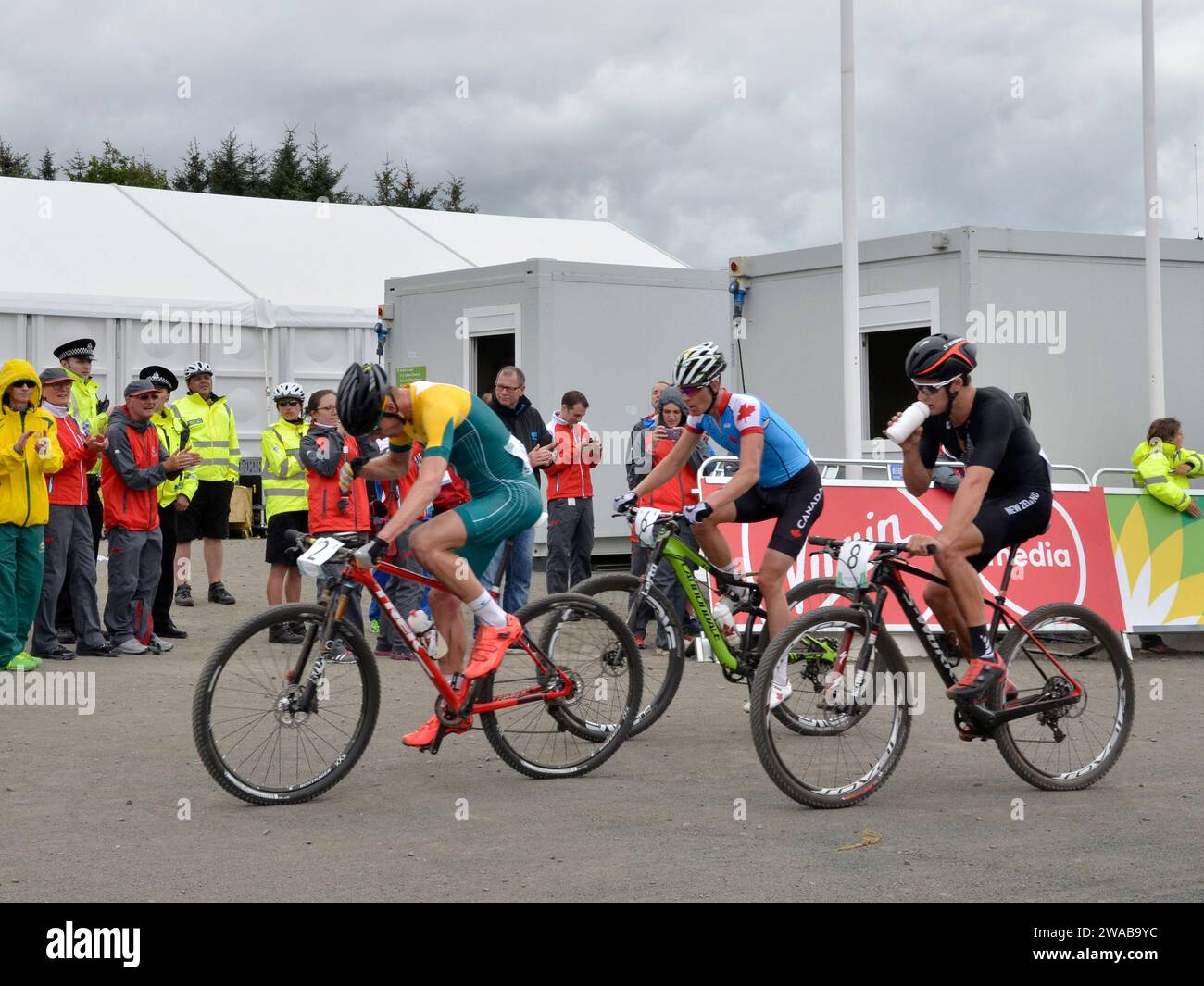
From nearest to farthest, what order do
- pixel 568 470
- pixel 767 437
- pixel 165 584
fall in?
pixel 767 437 < pixel 165 584 < pixel 568 470

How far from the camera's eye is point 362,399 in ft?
21.6

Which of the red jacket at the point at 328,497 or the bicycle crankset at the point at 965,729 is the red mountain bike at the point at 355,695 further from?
the red jacket at the point at 328,497

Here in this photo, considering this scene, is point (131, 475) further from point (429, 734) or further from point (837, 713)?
point (837, 713)

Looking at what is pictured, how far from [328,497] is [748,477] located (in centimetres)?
460

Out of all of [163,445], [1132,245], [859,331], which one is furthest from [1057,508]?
[163,445]

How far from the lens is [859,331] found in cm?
1440

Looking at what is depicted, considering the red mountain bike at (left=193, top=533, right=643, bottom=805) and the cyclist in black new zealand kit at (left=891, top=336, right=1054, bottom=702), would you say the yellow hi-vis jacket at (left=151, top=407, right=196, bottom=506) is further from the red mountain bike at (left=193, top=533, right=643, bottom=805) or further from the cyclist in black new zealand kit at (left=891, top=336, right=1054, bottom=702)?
the cyclist in black new zealand kit at (left=891, top=336, right=1054, bottom=702)

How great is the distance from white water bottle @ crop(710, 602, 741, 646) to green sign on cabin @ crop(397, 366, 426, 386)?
10658 mm

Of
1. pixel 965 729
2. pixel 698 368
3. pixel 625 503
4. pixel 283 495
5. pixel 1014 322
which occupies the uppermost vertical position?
pixel 1014 322

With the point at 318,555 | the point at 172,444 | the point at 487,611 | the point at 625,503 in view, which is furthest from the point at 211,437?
the point at 318,555

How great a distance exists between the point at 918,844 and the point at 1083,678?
1.63 m

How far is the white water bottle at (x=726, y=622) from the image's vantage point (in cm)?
807

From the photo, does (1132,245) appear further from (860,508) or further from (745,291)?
(860,508)
